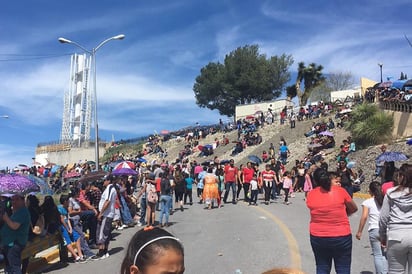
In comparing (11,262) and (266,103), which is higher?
(266,103)

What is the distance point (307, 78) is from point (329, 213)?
60.7m

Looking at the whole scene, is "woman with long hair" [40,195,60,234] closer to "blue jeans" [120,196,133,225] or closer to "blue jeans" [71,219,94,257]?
"blue jeans" [71,219,94,257]

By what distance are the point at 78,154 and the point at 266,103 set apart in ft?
98.9

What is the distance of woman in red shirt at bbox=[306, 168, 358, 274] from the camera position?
5.07 meters

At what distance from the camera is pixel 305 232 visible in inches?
439

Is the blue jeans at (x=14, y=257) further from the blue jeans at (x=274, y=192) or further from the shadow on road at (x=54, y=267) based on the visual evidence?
the blue jeans at (x=274, y=192)

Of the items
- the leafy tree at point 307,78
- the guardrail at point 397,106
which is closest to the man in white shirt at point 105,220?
the guardrail at point 397,106

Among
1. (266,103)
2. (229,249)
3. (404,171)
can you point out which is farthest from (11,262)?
(266,103)

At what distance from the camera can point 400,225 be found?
471 cm

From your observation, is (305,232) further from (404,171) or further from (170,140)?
(170,140)

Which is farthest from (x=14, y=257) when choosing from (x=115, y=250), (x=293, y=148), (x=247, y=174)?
(x=293, y=148)

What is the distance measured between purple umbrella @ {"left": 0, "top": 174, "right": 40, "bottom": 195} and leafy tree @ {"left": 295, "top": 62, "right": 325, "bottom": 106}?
56131 millimetres

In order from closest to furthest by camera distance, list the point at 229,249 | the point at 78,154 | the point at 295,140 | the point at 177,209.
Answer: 1. the point at 229,249
2. the point at 177,209
3. the point at 295,140
4. the point at 78,154

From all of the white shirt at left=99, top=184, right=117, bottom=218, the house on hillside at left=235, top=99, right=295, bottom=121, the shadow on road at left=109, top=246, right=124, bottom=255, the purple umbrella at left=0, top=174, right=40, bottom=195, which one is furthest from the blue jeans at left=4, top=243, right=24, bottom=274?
the house on hillside at left=235, top=99, right=295, bottom=121
